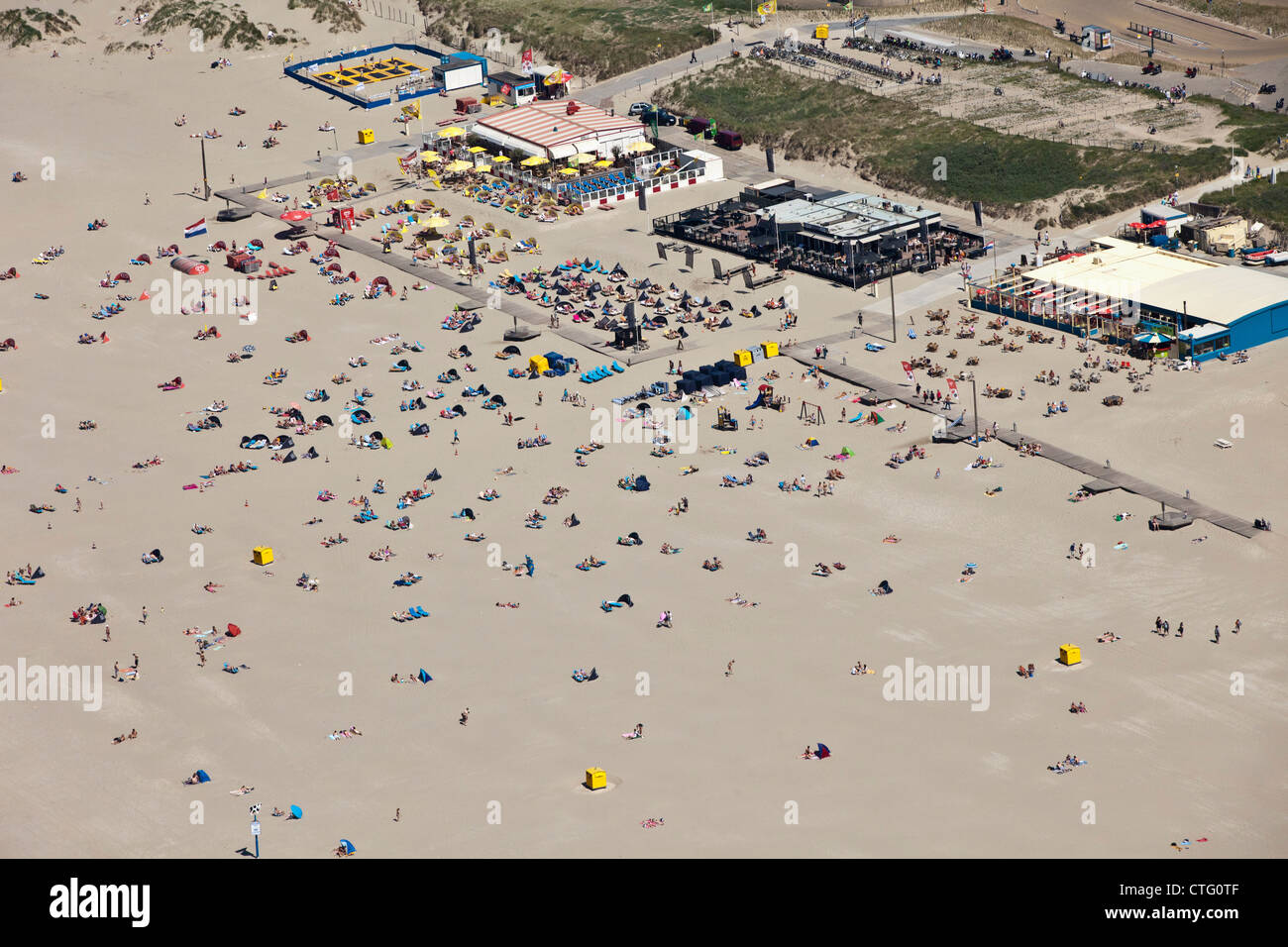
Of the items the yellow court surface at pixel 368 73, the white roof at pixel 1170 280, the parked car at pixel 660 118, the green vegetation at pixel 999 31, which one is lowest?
the yellow court surface at pixel 368 73

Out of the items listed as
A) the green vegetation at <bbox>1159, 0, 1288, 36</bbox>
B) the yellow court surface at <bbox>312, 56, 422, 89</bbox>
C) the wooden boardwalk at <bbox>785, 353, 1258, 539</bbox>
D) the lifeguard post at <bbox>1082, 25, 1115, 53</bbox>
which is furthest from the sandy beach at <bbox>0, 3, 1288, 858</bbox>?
the green vegetation at <bbox>1159, 0, 1288, 36</bbox>

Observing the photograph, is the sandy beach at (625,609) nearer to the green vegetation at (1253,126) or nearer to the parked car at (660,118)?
the green vegetation at (1253,126)

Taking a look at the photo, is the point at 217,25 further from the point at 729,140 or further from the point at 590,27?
the point at 729,140

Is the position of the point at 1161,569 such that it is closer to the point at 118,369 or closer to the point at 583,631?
the point at 583,631

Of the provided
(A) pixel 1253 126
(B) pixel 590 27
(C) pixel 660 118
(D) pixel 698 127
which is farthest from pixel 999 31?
(B) pixel 590 27

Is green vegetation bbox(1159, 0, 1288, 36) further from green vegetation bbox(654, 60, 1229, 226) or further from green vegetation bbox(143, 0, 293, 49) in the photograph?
green vegetation bbox(143, 0, 293, 49)

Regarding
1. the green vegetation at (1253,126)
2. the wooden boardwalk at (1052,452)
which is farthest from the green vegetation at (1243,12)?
the wooden boardwalk at (1052,452)
